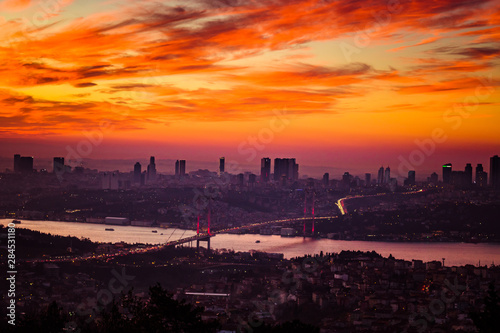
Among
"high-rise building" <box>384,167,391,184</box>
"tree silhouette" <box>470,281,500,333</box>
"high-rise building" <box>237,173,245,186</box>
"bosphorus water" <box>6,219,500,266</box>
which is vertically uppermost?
"high-rise building" <box>384,167,391,184</box>

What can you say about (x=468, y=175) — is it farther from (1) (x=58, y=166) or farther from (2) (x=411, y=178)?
(1) (x=58, y=166)

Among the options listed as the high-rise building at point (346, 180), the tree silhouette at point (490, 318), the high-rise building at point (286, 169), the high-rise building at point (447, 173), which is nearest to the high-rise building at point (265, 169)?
the high-rise building at point (286, 169)

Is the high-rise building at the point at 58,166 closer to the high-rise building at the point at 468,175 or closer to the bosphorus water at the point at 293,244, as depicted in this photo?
the bosphorus water at the point at 293,244

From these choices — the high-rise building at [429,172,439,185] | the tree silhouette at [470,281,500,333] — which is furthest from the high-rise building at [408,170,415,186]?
the tree silhouette at [470,281,500,333]

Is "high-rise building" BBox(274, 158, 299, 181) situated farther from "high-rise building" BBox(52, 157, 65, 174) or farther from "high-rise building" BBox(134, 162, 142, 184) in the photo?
"high-rise building" BBox(52, 157, 65, 174)

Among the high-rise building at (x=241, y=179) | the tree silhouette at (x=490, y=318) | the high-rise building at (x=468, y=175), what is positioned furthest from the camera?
the high-rise building at (x=241, y=179)

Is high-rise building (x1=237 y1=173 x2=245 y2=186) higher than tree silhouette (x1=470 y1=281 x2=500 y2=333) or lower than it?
higher
